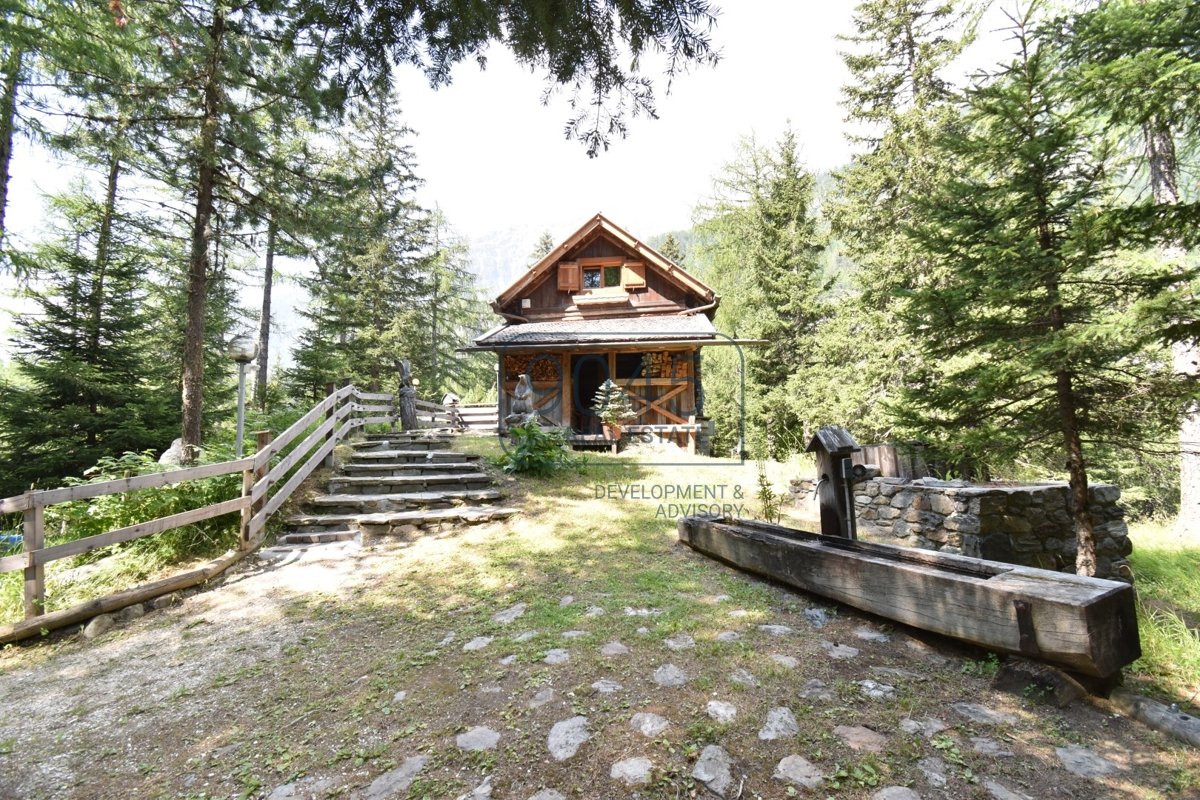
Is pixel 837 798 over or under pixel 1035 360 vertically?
A: under

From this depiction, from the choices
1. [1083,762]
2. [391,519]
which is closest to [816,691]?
[1083,762]

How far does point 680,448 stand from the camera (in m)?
11.8

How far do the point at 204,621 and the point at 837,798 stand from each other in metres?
4.69

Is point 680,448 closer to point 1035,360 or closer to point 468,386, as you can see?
point 1035,360

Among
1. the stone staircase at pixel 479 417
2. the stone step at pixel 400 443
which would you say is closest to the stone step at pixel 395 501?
the stone step at pixel 400 443

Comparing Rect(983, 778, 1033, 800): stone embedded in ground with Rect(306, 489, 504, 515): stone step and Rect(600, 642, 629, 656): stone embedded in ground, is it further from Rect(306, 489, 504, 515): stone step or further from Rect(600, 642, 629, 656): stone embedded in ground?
Rect(306, 489, 504, 515): stone step

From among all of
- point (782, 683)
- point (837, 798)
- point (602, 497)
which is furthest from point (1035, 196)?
point (602, 497)

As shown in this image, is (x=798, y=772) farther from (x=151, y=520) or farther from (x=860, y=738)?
(x=151, y=520)

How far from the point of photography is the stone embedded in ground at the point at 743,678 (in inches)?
96.9

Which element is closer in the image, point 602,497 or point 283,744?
point 283,744

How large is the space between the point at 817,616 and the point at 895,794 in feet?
5.31

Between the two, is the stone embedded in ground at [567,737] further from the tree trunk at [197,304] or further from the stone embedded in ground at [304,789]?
the tree trunk at [197,304]

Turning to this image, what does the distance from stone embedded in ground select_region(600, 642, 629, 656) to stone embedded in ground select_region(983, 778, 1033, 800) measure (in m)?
1.72

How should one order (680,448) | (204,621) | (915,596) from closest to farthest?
(915,596)
(204,621)
(680,448)
